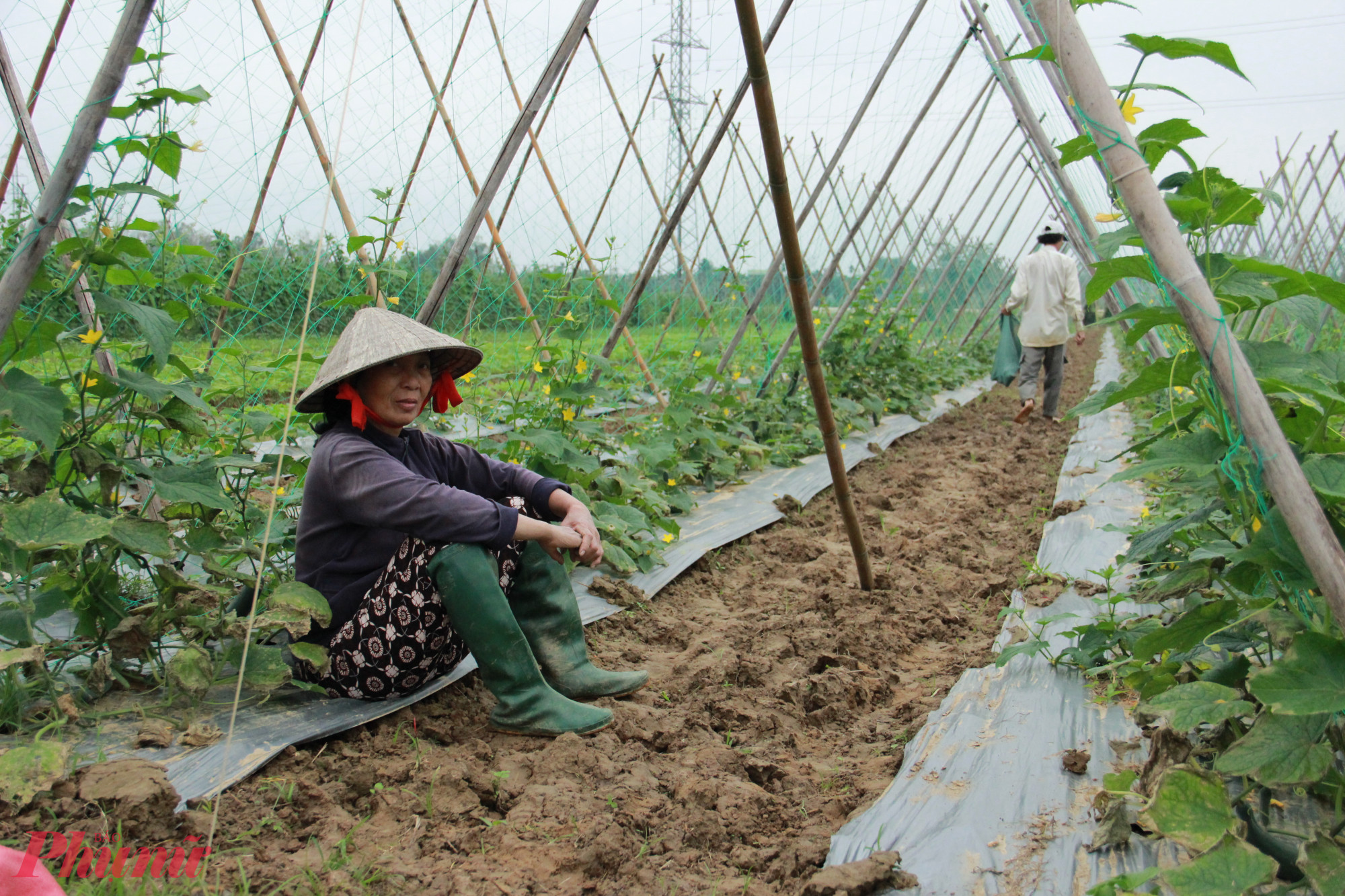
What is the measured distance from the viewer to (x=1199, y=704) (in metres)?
1.36

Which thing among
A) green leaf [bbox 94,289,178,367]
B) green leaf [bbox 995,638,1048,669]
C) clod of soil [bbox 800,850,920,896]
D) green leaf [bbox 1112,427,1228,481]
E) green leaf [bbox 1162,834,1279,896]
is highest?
green leaf [bbox 94,289,178,367]

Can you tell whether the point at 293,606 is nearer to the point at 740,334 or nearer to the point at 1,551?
the point at 1,551

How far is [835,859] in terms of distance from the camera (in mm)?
1603

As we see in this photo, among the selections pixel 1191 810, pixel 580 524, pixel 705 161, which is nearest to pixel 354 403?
pixel 580 524

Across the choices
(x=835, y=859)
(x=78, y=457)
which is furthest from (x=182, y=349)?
(x=835, y=859)

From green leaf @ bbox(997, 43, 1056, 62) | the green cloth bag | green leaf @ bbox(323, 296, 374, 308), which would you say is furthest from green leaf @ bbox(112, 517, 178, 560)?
the green cloth bag

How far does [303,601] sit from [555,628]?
61cm

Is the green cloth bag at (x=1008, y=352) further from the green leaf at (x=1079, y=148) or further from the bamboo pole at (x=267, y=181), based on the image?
the green leaf at (x=1079, y=148)

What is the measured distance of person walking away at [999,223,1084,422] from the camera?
6.74 meters

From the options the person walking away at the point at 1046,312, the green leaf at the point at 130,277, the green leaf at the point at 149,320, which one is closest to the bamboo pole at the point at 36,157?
the green leaf at the point at 130,277

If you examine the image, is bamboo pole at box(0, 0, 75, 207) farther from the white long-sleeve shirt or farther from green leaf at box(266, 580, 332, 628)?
the white long-sleeve shirt

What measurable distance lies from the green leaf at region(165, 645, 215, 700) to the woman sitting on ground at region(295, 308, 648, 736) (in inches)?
8.5

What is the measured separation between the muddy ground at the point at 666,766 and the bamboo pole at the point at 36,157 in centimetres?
111

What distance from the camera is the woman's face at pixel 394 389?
6.57ft
